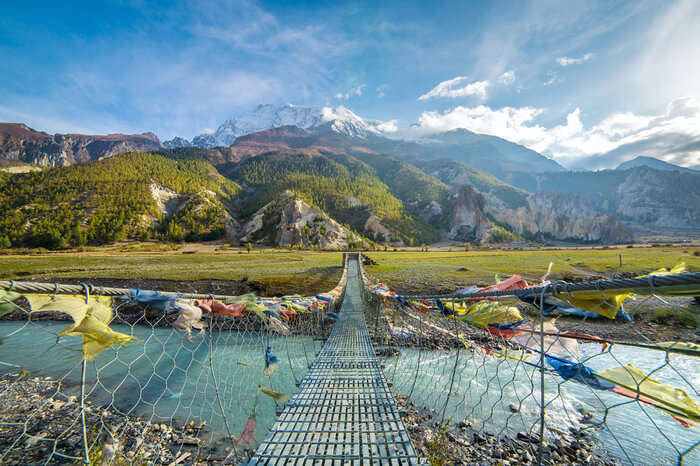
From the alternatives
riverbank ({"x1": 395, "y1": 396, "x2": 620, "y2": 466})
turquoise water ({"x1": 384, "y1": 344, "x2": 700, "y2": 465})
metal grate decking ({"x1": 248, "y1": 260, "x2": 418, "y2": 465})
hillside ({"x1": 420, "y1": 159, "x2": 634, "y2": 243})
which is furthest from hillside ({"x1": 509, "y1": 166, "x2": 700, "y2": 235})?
metal grate decking ({"x1": 248, "y1": 260, "x2": 418, "y2": 465})

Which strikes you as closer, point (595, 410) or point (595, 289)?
point (595, 289)

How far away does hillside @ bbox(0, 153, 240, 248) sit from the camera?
2234 inches

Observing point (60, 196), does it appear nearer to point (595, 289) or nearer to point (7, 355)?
point (7, 355)

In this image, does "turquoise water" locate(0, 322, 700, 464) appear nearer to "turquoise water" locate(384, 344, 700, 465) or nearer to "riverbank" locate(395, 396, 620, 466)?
"turquoise water" locate(384, 344, 700, 465)

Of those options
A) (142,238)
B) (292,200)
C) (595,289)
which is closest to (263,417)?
(595,289)

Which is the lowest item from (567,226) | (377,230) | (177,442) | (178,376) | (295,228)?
(178,376)

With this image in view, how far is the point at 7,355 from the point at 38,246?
67062 mm

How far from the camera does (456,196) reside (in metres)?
113

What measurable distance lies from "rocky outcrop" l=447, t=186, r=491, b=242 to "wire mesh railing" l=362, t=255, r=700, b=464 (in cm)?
9363

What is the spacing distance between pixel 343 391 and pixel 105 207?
295 ft

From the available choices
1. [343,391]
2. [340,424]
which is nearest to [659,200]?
[343,391]

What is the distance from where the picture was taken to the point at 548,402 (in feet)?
17.5

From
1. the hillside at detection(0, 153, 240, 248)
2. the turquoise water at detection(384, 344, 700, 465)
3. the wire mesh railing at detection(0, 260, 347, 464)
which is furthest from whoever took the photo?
the hillside at detection(0, 153, 240, 248)

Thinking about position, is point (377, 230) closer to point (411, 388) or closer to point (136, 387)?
point (411, 388)
